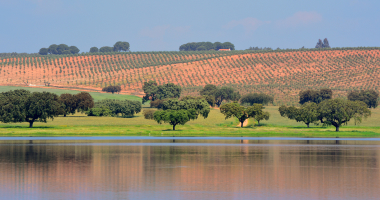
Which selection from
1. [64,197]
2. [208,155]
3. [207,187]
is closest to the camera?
[64,197]

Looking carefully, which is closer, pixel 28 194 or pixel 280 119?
pixel 28 194

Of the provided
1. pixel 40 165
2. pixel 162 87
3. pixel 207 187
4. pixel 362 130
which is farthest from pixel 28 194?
pixel 162 87

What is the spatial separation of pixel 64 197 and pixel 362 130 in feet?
284

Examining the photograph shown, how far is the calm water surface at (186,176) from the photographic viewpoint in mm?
25703

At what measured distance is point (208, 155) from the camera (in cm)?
4862

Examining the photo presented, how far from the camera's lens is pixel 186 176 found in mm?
32594

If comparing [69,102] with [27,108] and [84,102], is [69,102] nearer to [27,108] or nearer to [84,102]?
[84,102]

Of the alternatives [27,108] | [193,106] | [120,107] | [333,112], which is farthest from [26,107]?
[333,112]

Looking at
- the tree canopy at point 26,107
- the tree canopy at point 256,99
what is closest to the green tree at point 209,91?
the tree canopy at point 256,99

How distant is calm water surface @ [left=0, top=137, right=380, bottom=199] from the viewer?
25.7 m

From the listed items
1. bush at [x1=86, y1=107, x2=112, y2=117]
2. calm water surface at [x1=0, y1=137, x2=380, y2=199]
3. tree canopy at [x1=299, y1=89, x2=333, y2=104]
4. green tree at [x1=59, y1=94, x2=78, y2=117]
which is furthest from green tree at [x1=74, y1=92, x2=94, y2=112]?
tree canopy at [x1=299, y1=89, x2=333, y2=104]

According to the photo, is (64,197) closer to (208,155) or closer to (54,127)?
(208,155)

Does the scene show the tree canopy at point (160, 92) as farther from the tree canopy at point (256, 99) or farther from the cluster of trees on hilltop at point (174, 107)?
the tree canopy at point (256, 99)

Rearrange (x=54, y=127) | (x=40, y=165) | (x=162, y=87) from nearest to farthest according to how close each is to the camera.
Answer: (x=40, y=165) → (x=54, y=127) → (x=162, y=87)
